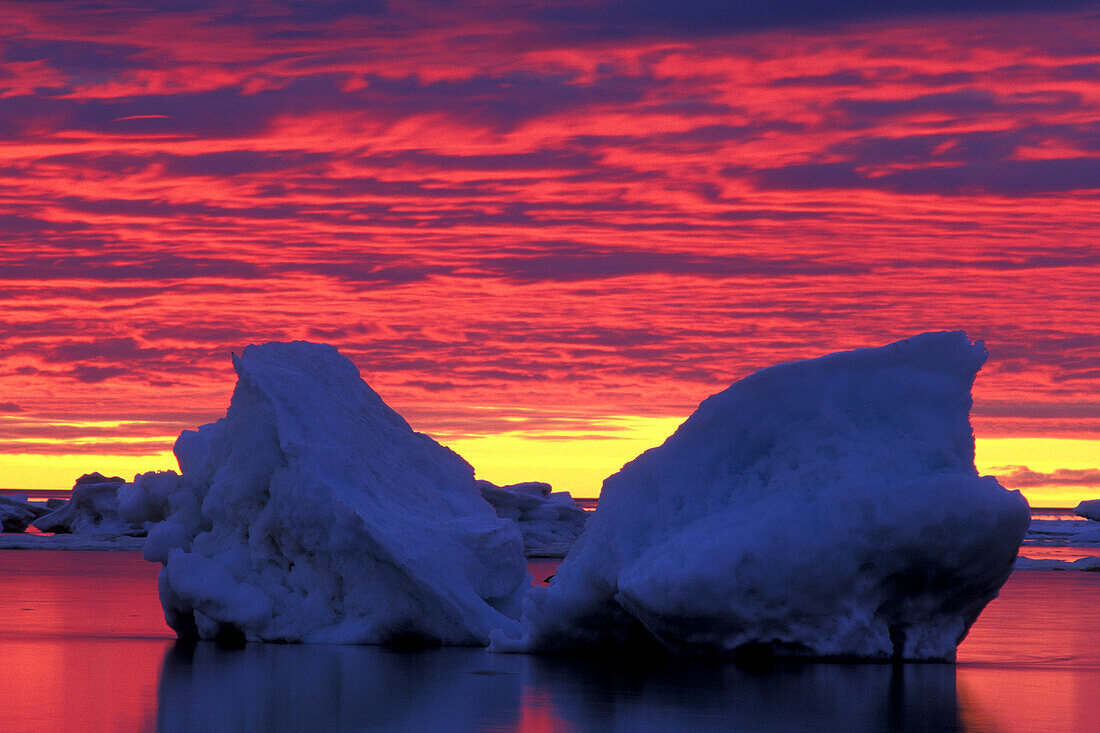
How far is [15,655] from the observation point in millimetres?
17297

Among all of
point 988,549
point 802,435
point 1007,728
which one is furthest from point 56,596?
point 1007,728

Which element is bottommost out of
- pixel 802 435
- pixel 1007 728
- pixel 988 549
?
pixel 1007 728

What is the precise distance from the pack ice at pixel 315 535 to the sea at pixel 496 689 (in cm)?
53

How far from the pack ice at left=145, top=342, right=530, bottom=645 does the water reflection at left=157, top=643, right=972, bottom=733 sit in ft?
3.58

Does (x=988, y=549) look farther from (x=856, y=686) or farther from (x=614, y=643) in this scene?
(x=614, y=643)

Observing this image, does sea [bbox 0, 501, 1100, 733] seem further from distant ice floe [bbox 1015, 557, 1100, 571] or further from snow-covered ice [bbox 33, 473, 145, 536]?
snow-covered ice [bbox 33, 473, 145, 536]

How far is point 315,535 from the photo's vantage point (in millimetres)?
19031

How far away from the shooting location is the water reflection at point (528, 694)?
12336 mm

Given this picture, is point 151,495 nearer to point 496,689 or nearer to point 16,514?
point 496,689

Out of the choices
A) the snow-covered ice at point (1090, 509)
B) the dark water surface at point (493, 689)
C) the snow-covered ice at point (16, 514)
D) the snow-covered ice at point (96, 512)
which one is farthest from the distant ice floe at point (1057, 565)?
the snow-covered ice at point (16, 514)

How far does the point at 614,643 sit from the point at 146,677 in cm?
573

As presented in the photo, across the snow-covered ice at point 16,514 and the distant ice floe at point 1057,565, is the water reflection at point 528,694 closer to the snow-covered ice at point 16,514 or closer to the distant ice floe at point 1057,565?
the distant ice floe at point 1057,565

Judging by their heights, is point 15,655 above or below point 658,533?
below

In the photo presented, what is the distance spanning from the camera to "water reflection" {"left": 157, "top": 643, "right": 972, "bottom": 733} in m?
12.3
